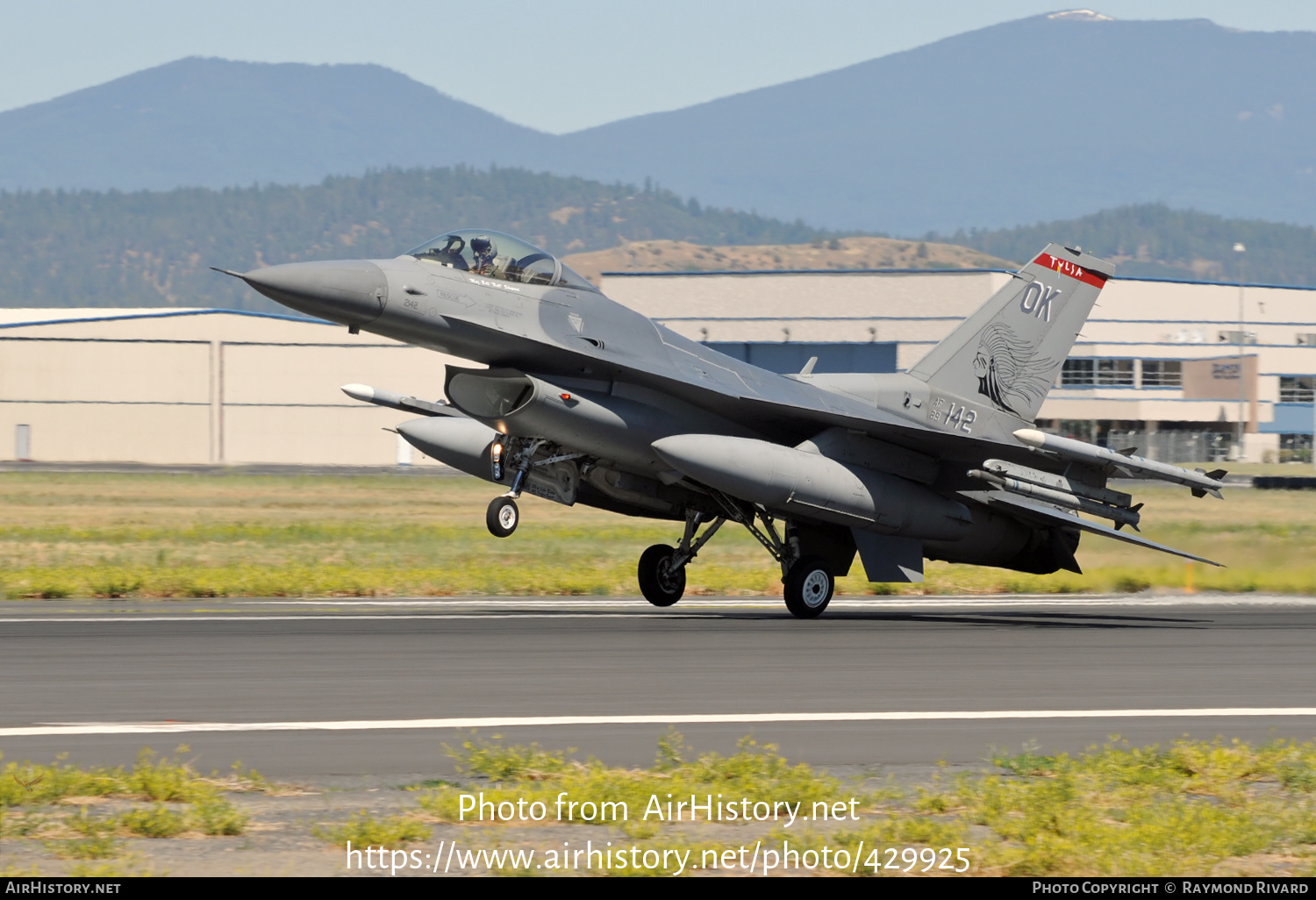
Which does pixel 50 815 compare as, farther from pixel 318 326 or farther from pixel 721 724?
pixel 318 326

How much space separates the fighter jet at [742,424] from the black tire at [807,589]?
2 centimetres

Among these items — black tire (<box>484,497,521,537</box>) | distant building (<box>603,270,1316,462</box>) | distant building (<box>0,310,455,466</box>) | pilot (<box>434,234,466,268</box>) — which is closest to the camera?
black tire (<box>484,497,521,537</box>)

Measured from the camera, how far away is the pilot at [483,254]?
17062 millimetres

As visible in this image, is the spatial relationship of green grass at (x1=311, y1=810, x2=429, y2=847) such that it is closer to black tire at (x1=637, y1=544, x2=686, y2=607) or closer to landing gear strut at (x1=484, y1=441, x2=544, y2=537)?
landing gear strut at (x1=484, y1=441, x2=544, y2=537)

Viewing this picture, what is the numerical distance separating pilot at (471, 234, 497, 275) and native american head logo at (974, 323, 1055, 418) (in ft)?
23.2

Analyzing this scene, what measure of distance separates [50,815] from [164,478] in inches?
2224

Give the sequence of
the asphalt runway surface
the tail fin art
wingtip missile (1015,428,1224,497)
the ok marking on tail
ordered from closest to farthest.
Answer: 1. the asphalt runway surface
2. wingtip missile (1015,428,1224,497)
3. the tail fin art
4. the ok marking on tail

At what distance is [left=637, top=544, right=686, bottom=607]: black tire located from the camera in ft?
63.8

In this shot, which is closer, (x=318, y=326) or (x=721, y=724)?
(x=721, y=724)

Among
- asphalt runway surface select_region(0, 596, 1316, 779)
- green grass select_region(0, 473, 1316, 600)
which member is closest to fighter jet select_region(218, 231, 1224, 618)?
asphalt runway surface select_region(0, 596, 1316, 779)

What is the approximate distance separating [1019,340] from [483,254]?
7695 mm

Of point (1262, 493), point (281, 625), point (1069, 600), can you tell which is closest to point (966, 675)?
point (281, 625)
